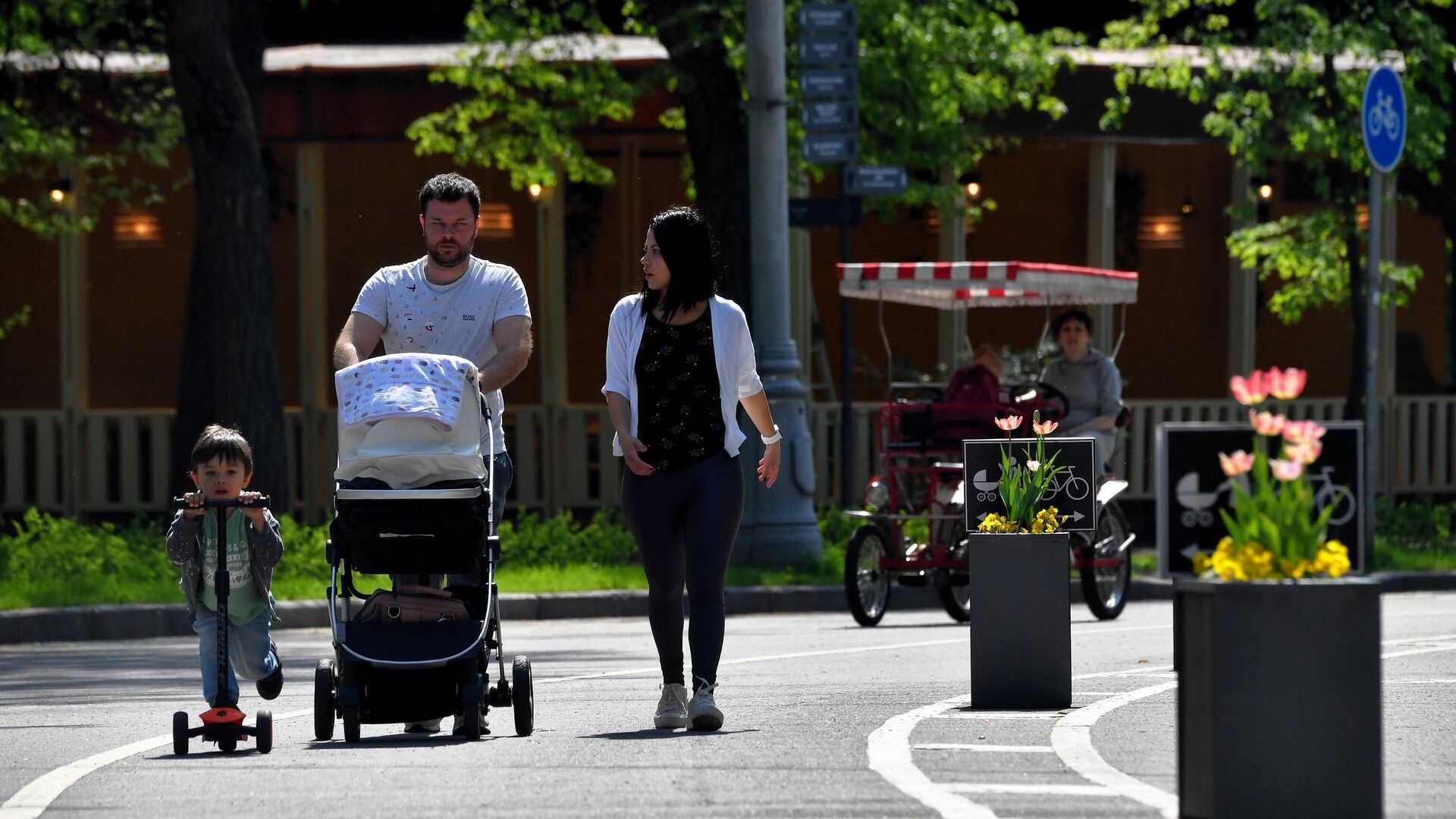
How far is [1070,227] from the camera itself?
83.0 feet

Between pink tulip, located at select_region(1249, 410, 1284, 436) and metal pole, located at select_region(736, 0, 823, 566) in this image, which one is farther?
metal pole, located at select_region(736, 0, 823, 566)

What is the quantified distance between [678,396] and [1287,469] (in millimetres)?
3144

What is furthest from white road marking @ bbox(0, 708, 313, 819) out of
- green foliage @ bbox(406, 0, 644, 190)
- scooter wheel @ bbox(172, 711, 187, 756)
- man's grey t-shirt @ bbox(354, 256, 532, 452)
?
green foliage @ bbox(406, 0, 644, 190)

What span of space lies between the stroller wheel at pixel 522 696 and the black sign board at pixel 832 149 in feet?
33.9

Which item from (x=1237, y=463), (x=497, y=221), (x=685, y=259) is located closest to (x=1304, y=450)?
(x=1237, y=463)

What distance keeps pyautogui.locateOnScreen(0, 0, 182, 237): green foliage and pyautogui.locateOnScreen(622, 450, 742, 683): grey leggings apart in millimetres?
13687

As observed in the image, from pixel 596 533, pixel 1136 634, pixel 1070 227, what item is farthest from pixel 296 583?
pixel 1070 227

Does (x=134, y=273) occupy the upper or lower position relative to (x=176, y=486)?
upper

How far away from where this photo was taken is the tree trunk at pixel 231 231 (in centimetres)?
1834

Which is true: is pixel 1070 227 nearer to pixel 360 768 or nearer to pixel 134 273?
pixel 134 273

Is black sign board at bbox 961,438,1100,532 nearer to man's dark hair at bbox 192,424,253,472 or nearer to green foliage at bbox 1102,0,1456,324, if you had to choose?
man's dark hair at bbox 192,424,253,472

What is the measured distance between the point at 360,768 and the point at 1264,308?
19.1 m

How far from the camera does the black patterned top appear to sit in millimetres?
8867

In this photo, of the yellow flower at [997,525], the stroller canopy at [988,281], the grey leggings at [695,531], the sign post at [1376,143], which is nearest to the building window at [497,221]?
the stroller canopy at [988,281]
